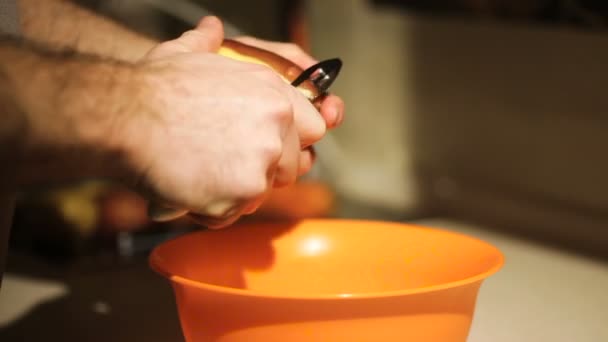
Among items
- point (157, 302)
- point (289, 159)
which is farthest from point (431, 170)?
point (289, 159)

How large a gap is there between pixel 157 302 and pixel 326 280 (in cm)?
28

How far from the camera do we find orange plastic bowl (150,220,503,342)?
2.03ft

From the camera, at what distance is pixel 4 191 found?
578 mm

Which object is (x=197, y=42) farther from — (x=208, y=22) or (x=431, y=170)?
(x=431, y=170)

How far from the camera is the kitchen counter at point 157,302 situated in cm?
90

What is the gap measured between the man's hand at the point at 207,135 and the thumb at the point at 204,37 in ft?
0.43

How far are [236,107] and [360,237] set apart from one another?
287mm

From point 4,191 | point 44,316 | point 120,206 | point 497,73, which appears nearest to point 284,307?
point 4,191

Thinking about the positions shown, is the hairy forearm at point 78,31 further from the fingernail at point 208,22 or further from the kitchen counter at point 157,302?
the kitchen counter at point 157,302

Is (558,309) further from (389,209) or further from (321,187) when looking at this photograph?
(389,209)

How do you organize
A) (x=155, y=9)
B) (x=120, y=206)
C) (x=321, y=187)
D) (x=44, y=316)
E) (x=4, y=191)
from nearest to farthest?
1. (x=4, y=191)
2. (x=44, y=316)
3. (x=120, y=206)
4. (x=321, y=187)
5. (x=155, y=9)

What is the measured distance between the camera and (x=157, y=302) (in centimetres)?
103

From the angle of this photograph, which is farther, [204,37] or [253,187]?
[204,37]

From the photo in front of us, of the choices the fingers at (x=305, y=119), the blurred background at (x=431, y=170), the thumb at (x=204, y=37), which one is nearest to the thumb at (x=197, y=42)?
the thumb at (x=204, y=37)
